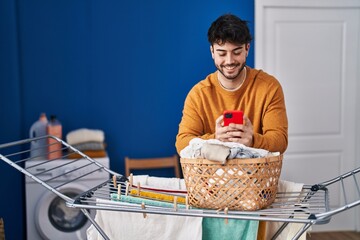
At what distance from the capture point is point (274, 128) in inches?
69.1

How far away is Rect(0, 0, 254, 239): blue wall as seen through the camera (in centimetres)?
380

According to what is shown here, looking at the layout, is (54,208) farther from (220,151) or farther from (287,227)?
(220,151)

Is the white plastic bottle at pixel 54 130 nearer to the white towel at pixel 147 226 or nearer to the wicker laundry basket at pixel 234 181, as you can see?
the white towel at pixel 147 226

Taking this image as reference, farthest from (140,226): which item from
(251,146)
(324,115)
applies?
(324,115)

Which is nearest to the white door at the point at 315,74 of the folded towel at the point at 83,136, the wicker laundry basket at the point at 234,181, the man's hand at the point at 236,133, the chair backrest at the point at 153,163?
the chair backrest at the point at 153,163

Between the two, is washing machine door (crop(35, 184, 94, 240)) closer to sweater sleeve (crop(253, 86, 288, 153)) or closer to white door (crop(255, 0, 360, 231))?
white door (crop(255, 0, 360, 231))

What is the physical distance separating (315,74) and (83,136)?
208 centimetres

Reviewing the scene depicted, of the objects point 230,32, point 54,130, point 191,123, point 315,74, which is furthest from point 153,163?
point 230,32

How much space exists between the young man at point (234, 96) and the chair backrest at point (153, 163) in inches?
81.6

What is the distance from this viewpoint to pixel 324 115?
417cm

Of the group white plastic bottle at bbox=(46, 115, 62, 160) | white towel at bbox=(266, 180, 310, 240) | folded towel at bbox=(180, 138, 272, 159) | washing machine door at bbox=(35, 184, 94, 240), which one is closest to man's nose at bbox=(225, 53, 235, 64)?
folded towel at bbox=(180, 138, 272, 159)

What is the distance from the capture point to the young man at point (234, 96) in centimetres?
170

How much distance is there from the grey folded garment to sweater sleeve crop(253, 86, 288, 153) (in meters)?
0.23

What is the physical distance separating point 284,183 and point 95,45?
2.55 meters
